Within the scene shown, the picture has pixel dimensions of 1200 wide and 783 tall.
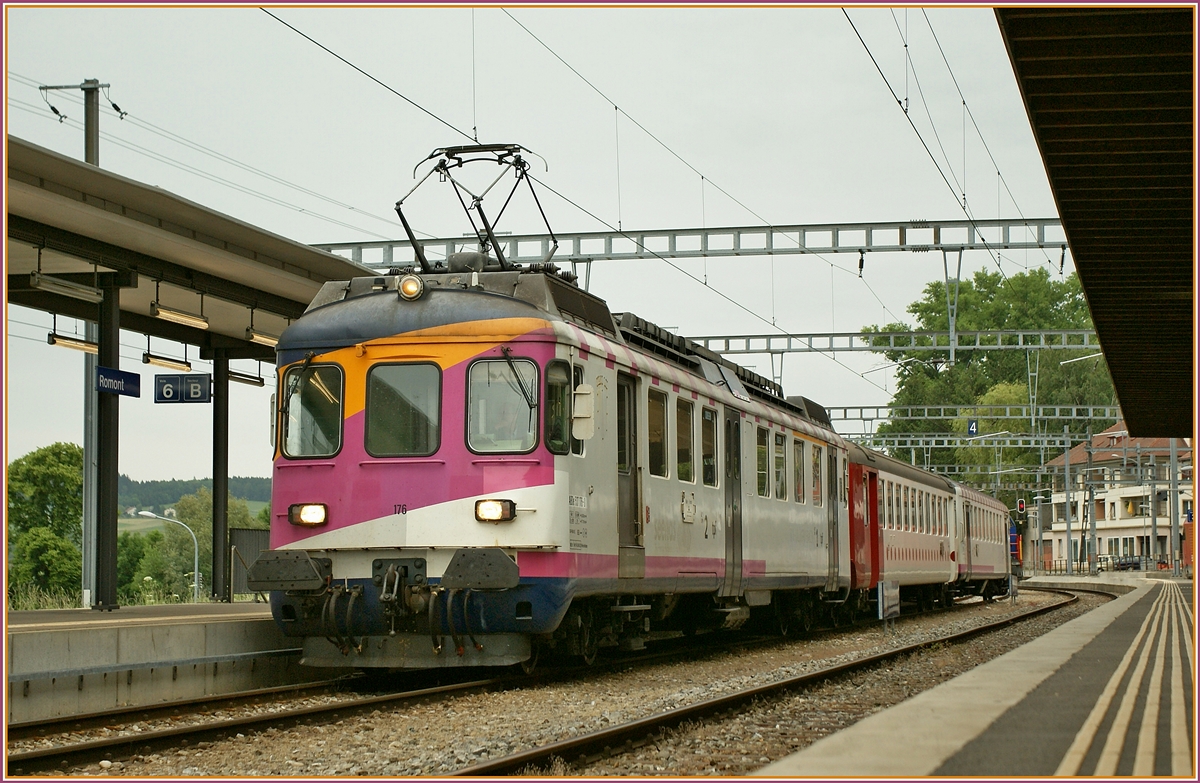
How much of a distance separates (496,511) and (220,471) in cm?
1128

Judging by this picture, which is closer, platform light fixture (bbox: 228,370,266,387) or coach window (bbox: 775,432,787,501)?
coach window (bbox: 775,432,787,501)

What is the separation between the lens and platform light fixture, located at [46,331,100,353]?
1712 centimetres

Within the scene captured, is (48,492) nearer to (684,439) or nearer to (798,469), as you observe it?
(798,469)

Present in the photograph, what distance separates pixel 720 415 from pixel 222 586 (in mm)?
9634

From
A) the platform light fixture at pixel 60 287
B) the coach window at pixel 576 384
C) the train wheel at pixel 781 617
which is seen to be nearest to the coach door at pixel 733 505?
the train wheel at pixel 781 617

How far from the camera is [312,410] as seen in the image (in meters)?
12.1

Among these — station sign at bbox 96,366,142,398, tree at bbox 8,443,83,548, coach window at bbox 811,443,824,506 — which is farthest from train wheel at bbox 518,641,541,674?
tree at bbox 8,443,83,548

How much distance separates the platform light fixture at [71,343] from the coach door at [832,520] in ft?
33.4

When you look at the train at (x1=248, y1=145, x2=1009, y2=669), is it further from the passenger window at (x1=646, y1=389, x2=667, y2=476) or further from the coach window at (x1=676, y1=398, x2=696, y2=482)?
the coach window at (x1=676, y1=398, x2=696, y2=482)

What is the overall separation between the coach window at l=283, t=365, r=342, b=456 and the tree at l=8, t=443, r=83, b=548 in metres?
56.6

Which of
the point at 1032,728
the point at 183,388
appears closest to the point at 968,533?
the point at 183,388

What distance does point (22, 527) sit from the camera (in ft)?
211

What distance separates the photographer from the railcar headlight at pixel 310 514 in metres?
11.7

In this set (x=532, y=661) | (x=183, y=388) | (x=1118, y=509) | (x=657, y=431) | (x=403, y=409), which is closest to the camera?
(x=403, y=409)
